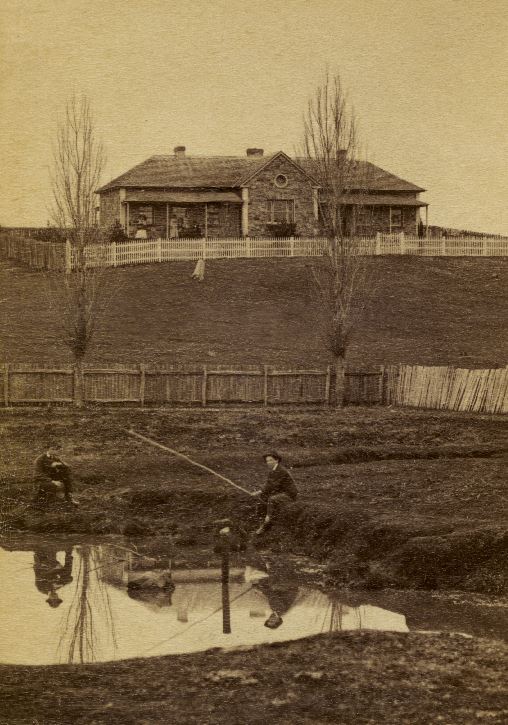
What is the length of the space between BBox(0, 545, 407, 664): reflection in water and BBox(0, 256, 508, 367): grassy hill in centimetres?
1008

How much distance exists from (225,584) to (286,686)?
3.36 metres

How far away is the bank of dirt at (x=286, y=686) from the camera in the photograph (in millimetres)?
8703

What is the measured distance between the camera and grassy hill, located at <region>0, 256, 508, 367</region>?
2478 cm

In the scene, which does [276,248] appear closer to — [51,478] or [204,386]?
[204,386]

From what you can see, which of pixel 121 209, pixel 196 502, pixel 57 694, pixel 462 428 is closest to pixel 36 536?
pixel 196 502

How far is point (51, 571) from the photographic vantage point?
43.0 ft

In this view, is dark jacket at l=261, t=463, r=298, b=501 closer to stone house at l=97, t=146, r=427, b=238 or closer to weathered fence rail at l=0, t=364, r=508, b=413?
weathered fence rail at l=0, t=364, r=508, b=413

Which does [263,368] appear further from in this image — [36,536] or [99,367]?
[36,536]

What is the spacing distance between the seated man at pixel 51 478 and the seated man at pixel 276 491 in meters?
3.00

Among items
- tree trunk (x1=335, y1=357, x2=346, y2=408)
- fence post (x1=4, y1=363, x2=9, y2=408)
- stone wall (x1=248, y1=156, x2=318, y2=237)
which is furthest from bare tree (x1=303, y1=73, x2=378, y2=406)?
stone wall (x1=248, y1=156, x2=318, y2=237)

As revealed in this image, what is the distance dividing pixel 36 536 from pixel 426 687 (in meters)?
7.23

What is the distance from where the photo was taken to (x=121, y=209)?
36.8 meters

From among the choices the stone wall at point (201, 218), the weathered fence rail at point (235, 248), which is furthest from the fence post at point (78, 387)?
the stone wall at point (201, 218)

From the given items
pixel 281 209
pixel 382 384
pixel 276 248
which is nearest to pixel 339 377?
pixel 382 384
